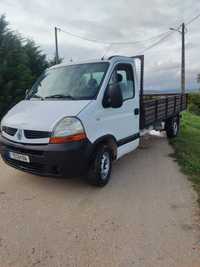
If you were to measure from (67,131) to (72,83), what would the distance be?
1.18 metres

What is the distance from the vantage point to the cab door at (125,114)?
3.77 meters

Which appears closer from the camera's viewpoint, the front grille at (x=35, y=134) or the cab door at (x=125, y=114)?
the front grille at (x=35, y=134)

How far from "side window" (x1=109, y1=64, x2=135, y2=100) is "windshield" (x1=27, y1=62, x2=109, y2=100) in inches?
10.6

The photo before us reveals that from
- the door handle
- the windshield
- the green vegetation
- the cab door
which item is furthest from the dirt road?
the windshield

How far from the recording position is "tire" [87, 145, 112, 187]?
11.5 feet

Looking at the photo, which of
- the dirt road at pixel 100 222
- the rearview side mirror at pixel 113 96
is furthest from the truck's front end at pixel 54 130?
the dirt road at pixel 100 222

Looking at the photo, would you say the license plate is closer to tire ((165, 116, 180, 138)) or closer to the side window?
the side window

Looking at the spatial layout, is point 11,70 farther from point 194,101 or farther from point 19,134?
point 194,101

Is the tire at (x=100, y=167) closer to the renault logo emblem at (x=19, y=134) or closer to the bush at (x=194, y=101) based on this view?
the renault logo emblem at (x=19, y=134)

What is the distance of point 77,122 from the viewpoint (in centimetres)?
314

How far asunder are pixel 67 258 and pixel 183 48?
1963 centimetres

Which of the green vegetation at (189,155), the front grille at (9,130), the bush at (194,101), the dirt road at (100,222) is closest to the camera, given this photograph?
the dirt road at (100,222)

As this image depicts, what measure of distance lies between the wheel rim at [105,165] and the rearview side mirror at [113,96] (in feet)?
2.66

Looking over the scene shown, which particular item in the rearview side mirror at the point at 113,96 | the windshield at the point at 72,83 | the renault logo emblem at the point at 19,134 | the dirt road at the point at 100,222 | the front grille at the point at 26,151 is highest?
the windshield at the point at 72,83
